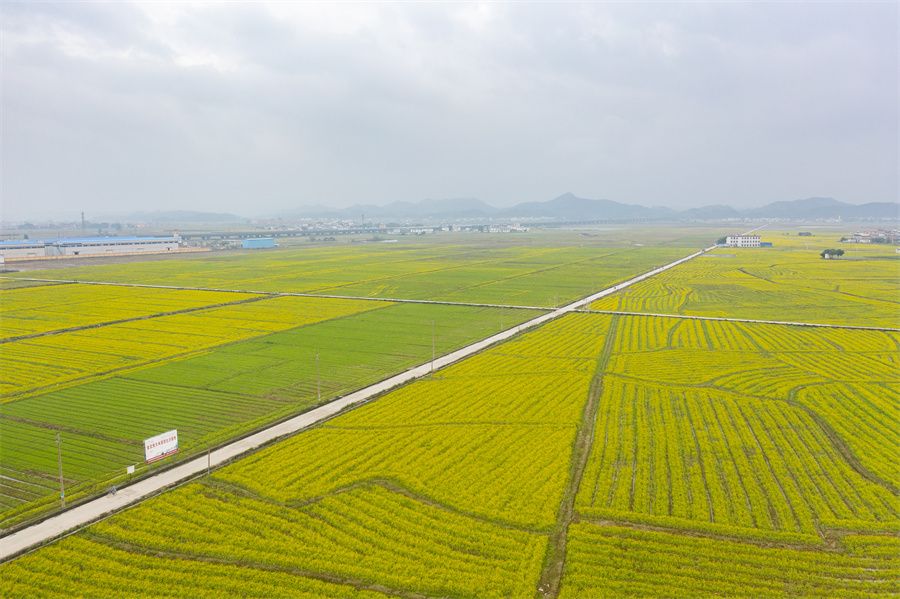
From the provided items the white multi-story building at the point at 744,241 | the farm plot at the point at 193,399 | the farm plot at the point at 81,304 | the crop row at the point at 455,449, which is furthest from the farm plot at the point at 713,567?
the white multi-story building at the point at 744,241

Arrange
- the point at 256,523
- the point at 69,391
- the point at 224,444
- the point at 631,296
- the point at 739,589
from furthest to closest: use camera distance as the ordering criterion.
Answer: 1. the point at 631,296
2. the point at 69,391
3. the point at 224,444
4. the point at 256,523
5. the point at 739,589

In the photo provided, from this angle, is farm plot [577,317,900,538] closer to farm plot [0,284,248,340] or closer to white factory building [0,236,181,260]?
farm plot [0,284,248,340]

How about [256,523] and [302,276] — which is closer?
[256,523]

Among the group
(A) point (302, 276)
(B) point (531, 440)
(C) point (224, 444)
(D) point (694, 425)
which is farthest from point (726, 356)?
(A) point (302, 276)

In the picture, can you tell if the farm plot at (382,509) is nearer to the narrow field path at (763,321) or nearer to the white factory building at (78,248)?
the narrow field path at (763,321)

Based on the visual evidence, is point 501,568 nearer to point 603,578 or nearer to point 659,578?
point 603,578

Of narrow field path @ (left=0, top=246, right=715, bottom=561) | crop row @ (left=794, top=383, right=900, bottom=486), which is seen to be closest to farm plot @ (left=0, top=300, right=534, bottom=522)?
narrow field path @ (left=0, top=246, right=715, bottom=561)
